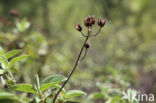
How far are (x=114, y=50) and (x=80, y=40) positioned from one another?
995 mm

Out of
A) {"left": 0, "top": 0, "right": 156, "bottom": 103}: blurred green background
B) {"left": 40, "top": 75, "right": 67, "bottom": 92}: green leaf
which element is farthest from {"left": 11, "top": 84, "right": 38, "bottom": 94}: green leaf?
{"left": 0, "top": 0, "right": 156, "bottom": 103}: blurred green background

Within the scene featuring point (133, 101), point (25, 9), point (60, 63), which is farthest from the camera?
point (25, 9)

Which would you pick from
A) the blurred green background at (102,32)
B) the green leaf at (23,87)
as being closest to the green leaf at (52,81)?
the green leaf at (23,87)

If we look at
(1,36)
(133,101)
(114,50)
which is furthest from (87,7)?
(133,101)

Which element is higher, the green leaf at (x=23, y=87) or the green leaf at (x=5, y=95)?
the green leaf at (x=5, y=95)

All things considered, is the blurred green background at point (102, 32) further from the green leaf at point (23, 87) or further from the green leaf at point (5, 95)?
the green leaf at point (5, 95)

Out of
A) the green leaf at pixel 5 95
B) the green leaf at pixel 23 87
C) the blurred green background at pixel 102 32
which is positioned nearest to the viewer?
the green leaf at pixel 5 95

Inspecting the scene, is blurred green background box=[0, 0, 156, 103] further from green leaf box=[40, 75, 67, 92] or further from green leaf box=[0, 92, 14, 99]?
green leaf box=[0, 92, 14, 99]

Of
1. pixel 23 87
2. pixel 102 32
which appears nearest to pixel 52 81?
pixel 23 87

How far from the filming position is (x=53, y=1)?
5.05 meters

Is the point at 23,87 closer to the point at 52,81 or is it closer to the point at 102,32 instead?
the point at 52,81

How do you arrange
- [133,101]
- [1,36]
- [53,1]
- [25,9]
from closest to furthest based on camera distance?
[133,101] < [1,36] < [25,9] < [53,1]

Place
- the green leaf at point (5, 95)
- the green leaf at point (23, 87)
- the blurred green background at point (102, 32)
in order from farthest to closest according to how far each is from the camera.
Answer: the blurred green background at point (102, 32), the green leaf at point (23, 87), the green leaf at point (5, 95)

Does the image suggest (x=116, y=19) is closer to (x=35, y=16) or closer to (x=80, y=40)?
(x=80, y=40)
